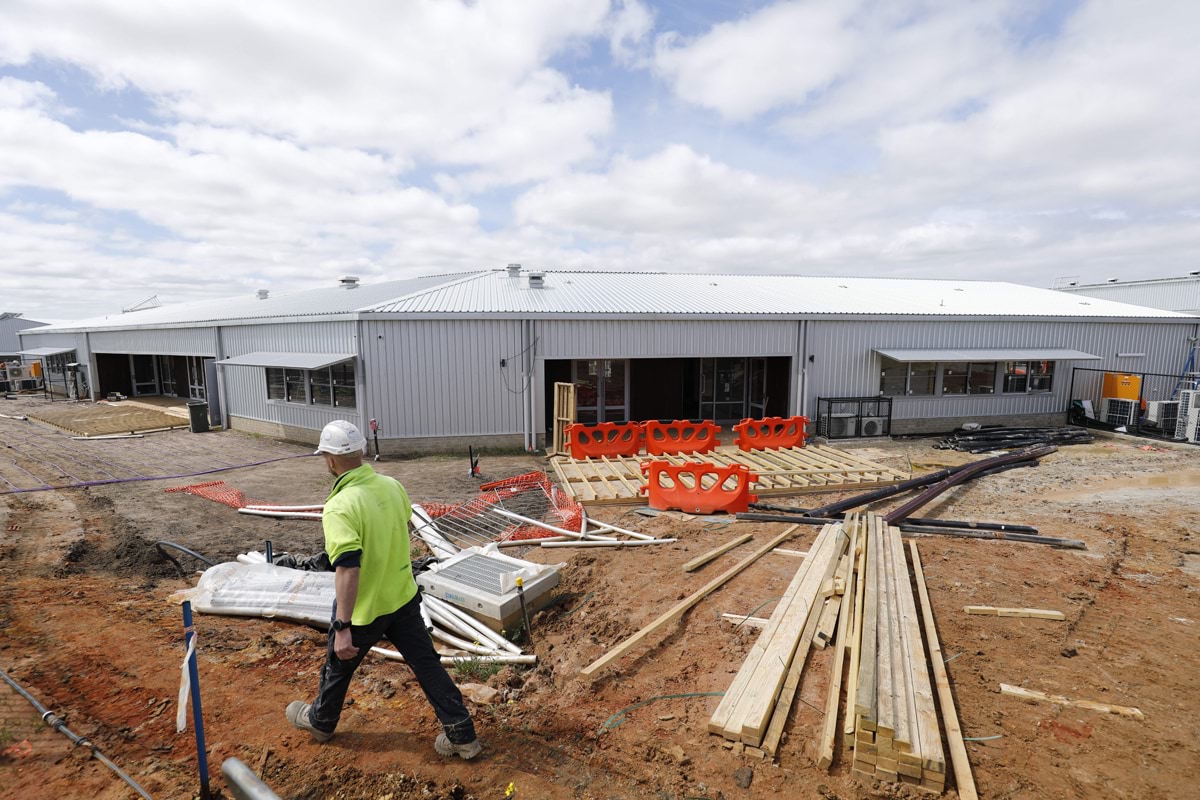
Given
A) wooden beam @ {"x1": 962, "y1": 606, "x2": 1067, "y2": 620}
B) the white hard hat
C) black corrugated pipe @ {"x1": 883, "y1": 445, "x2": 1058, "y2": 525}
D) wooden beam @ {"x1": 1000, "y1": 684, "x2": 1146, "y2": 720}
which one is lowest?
wooden beam @ {"x1": 1000, "y1": 684, "x2": 1146, "y2": 720}

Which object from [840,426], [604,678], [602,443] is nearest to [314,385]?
[602,443]

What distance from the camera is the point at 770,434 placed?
1361 cm

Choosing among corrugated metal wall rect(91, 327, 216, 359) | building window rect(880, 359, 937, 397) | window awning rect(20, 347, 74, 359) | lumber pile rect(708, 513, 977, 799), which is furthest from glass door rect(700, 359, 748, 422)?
window awning rect(20, 347, 74, 359)

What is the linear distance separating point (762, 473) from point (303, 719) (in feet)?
28.3

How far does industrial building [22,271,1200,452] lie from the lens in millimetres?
13500

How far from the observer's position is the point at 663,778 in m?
3.34

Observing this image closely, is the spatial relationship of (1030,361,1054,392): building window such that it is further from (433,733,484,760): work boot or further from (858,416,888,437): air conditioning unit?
(433,733,484,760): work boot

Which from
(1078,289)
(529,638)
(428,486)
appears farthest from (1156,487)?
(1078,289)

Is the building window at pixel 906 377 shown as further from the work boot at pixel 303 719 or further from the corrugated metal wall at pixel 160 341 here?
the corrugated metal wall at pixel 160 341

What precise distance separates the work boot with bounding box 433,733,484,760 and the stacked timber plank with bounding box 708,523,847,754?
1.50m

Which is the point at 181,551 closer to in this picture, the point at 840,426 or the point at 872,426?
the point at 840,426

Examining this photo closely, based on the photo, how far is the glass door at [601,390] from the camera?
→ 16109mm

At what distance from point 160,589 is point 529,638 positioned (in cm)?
415

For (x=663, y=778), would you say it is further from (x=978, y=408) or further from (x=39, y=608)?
(x=978, y=408)
